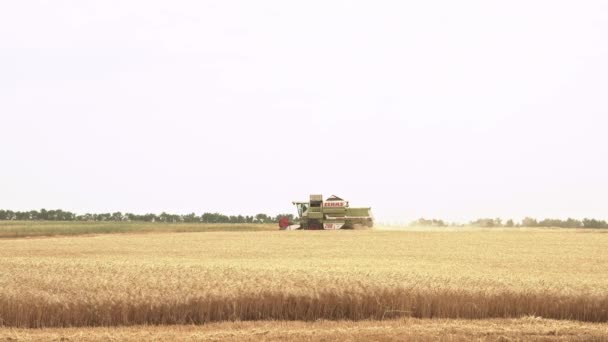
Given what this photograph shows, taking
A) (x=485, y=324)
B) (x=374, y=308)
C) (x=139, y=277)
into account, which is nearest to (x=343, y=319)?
(x=374, y=308)

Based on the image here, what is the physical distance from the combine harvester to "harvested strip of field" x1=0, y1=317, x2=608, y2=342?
34.5 metres

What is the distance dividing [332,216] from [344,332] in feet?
118

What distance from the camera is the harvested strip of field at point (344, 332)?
10.4m

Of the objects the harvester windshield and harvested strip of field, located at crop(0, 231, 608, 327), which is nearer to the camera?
harvested strip of field, located at crop(0, 231, 608, 327)

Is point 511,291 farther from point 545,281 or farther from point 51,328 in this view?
point 51,328

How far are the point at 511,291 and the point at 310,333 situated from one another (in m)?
4.40

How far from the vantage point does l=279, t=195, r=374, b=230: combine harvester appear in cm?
4625

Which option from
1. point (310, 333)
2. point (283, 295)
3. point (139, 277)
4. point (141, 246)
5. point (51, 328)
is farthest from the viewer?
point (141, 246)

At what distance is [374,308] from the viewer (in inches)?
487

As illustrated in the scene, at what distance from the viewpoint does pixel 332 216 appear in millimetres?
46625

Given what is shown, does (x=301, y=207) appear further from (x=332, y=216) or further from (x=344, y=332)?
(x=344, y=332)

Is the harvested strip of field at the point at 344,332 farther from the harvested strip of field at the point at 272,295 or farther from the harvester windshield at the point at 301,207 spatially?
the harvester windshield at the point at 301,207

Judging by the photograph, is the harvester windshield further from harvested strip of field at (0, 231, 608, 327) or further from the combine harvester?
harvested strip of field at (0, 231, 608, 327)

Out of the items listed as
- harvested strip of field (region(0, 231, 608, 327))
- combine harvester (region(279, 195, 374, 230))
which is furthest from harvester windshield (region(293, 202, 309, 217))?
harvested strip of field (region(0, 231, 608, 327))
